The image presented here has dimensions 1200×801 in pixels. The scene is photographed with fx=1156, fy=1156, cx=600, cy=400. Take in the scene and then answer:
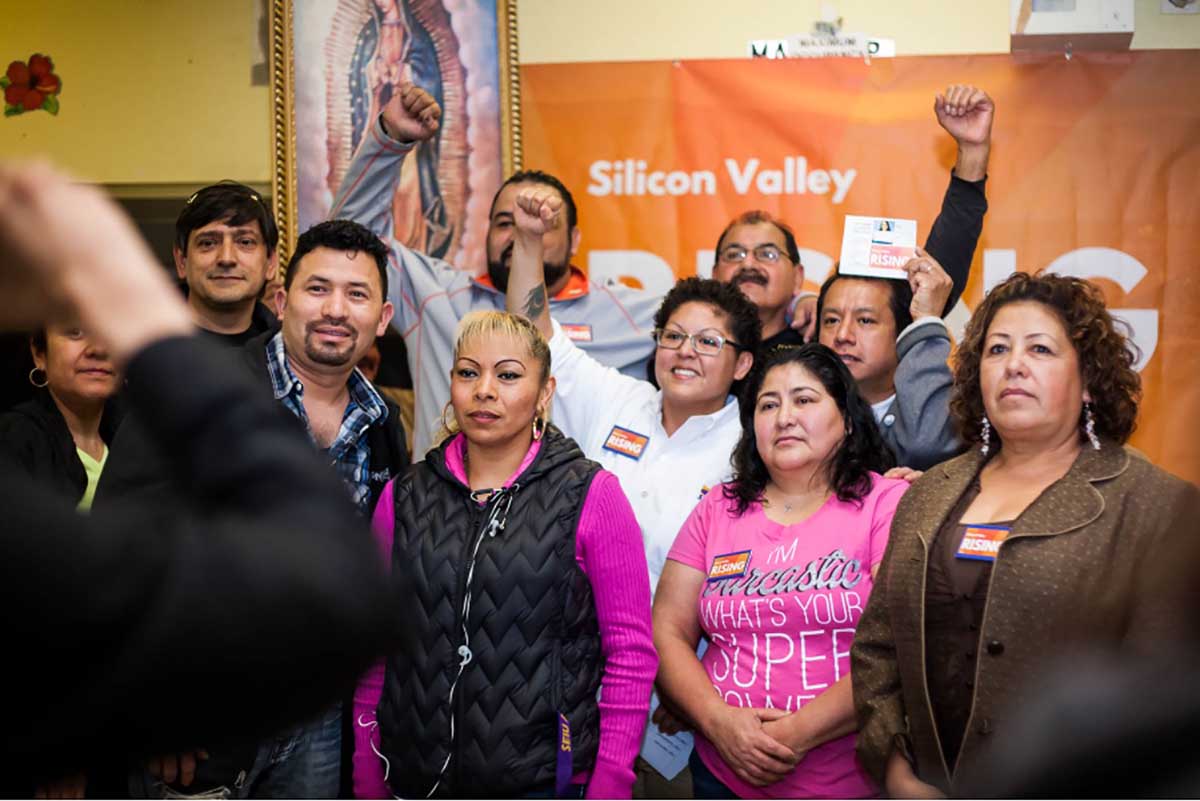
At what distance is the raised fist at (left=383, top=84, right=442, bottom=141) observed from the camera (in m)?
3.38

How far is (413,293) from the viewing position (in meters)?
3.77

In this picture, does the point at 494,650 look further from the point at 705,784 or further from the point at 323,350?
the point at 323,350

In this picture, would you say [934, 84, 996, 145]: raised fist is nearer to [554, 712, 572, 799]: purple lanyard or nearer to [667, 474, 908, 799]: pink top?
[667, 474, 908, 799]: pink top

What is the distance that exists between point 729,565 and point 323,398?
3.53 feet

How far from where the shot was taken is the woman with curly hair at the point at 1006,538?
204cm

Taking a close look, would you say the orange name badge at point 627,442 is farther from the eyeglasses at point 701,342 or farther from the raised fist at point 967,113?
the raised fist at point 967,113

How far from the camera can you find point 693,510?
9.46ft

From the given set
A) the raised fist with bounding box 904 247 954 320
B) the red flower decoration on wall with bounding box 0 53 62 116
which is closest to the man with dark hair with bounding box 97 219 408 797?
the raised fist with bounding box 904 247 954 320

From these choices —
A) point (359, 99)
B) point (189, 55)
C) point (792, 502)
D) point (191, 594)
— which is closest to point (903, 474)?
point (792, 502)

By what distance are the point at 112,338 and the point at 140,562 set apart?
0.15m

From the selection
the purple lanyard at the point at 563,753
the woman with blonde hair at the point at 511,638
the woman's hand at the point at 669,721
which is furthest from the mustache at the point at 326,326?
the woman's hand at the point at 669,721

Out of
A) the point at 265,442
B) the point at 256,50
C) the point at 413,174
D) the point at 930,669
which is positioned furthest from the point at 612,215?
the point at 265,442

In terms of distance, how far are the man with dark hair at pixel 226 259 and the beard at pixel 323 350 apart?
1.54 ft

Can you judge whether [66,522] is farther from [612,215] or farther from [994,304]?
[612,215]
